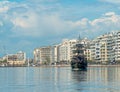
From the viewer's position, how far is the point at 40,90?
66438mm

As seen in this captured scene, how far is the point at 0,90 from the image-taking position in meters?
67.8

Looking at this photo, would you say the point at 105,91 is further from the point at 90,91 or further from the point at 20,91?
the point at 20,91

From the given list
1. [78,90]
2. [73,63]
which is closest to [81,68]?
[73,63]

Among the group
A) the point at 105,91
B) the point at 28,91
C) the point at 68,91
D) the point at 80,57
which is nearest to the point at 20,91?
the point at 28,91

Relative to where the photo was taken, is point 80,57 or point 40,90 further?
point 80,57

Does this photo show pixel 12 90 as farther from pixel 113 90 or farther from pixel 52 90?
pixel 113 90

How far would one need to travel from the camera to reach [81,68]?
17062 centimetres

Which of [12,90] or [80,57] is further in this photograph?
[80,57]

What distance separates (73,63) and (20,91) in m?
104

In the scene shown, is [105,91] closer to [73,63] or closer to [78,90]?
[78,90]

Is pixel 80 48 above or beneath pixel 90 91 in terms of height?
above

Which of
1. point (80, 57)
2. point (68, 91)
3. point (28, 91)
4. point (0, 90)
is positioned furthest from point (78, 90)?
point (80, 57)

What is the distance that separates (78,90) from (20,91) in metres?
8.87

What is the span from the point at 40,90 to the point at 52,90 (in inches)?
74.8
